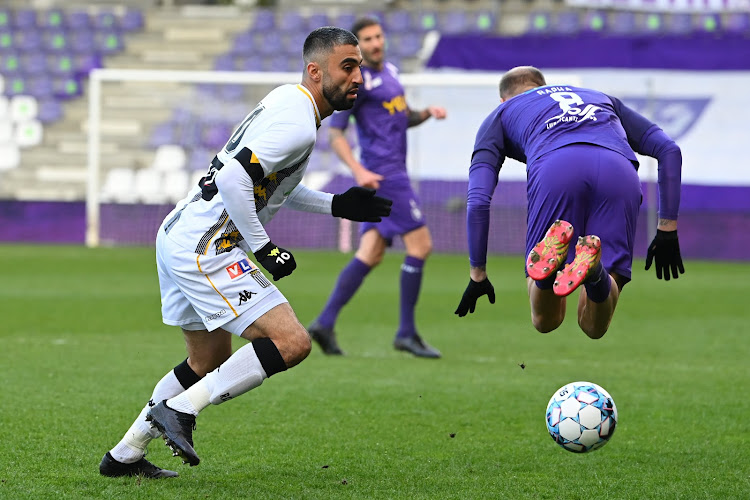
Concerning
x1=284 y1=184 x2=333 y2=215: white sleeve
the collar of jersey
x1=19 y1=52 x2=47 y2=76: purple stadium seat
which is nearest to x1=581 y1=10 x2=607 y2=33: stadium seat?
x1=19 y1=52 x2=47 y2=76: purple stadium seat

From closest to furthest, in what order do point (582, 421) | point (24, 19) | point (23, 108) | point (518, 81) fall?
point (582, 421) < point (518, 81) < point (23, 108) < point (24, 19)

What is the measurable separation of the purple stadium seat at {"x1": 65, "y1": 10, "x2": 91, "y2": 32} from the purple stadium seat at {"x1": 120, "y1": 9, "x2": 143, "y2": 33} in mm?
743

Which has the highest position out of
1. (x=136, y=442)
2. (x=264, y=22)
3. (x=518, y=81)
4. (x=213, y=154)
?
(x=518, y=81)

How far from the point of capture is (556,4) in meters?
22.9

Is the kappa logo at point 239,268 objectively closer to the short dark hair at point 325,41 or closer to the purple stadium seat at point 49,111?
the short dark hair at point 325,41

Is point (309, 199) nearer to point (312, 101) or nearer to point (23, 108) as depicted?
point (312, 101)

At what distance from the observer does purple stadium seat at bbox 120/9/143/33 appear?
24.4 meters

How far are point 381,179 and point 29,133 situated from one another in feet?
54.3

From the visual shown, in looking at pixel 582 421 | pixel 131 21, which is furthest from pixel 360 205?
pixel 131 21

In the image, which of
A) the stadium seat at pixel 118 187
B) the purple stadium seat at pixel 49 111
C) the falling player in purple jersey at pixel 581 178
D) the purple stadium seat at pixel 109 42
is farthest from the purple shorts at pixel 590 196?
the purple stadium seat at pixel 109 42

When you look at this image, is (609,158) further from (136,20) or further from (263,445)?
(136,20)

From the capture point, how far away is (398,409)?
19.7 feet

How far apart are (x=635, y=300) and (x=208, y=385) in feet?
31.7

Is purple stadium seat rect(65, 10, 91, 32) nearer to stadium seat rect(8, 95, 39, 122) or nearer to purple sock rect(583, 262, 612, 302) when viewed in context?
stadium seat rect(8, 95, 39, 122)
